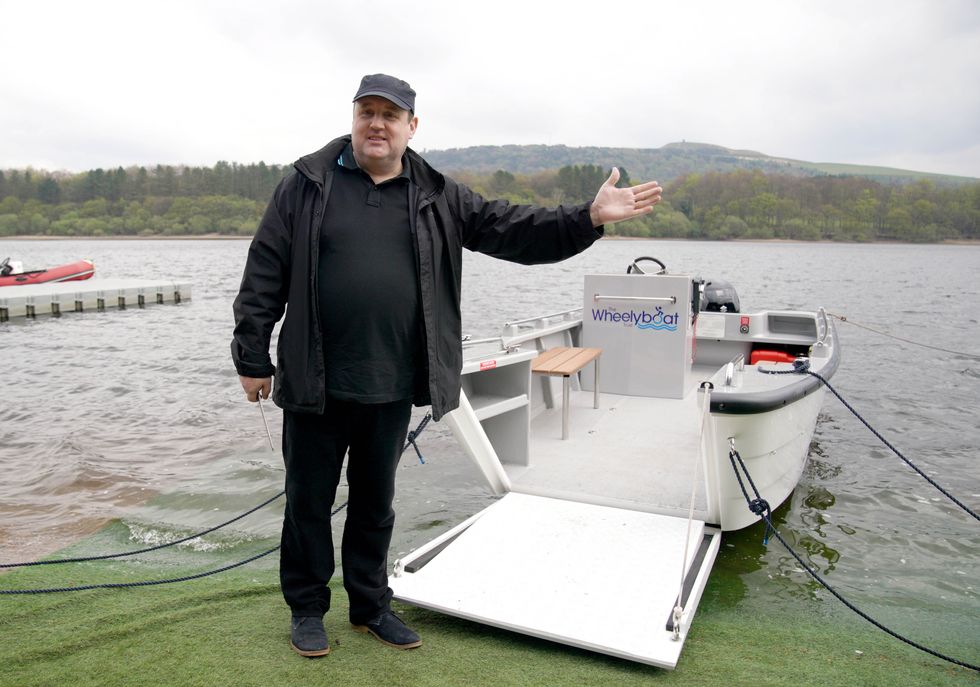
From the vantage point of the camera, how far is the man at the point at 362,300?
7.95 ft

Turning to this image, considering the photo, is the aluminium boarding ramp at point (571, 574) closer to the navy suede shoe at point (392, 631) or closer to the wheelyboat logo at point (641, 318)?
the navy suede shoe at point (392, 631)

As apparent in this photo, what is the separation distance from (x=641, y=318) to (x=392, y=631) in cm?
451

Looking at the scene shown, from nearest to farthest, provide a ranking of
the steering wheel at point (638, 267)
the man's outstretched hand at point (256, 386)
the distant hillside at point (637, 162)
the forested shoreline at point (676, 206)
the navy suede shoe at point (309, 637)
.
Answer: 1. the man's outstretched hand at point (256, 386)
2. the navy suede shoe at point (309, 637)
3. the steering wheel at point (638, 267)
4. the forested shoreline at point (676, 206)
5. the distant hillside at point (637, 162)

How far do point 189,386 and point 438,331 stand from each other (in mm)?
10894

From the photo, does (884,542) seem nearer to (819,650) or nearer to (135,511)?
(819,650)

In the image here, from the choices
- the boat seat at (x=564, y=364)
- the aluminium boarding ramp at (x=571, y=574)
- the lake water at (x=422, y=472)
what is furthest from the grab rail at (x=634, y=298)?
the aluminium boarding ramp at (x=571, y=574)

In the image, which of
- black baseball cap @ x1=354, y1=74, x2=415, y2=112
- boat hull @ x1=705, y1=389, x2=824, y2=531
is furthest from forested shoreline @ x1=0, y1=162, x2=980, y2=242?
black baseball cap @ x1=354, y1=74, x2=415, y2=112

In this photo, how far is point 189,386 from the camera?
12336mm

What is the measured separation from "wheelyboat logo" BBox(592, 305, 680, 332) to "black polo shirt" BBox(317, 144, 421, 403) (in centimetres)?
449

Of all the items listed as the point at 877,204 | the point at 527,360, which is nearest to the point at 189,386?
the point at 527,360

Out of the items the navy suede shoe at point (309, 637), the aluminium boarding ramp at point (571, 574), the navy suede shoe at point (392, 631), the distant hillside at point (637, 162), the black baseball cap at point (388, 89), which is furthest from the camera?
the distant hillside at point (637, 162)

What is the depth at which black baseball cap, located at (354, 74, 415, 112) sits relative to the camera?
7.84 ft

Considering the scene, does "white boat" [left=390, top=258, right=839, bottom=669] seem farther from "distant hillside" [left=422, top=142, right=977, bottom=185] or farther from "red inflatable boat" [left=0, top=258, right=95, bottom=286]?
"distant hillside" [left=422, top=142, right=977, bottom=185]

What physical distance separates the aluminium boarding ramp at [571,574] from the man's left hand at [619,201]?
1.40 m
